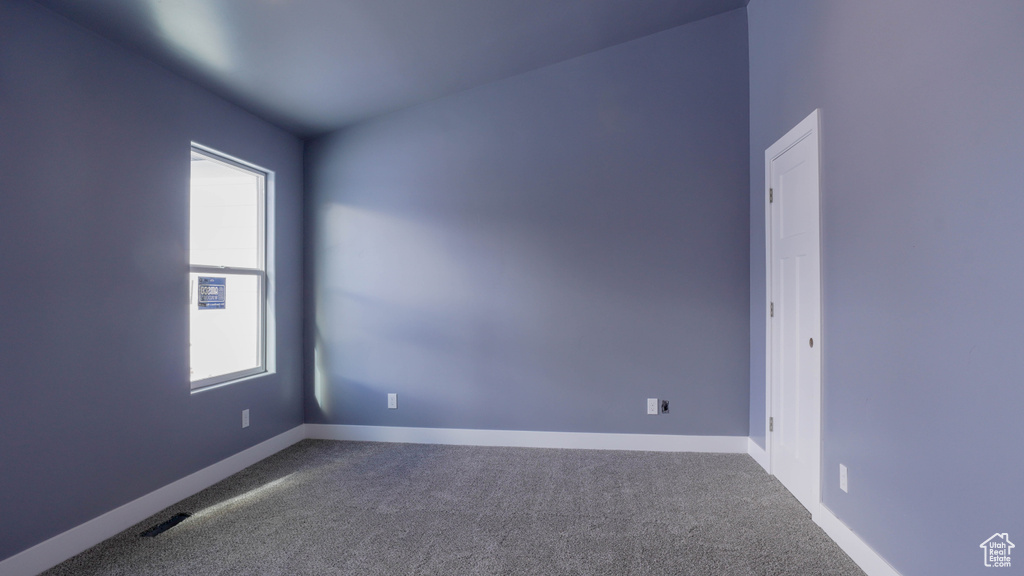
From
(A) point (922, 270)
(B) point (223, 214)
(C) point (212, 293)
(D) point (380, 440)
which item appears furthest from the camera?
(D) point (380, 440)

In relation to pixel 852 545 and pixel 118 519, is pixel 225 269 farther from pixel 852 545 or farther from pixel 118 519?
pixel 852 545

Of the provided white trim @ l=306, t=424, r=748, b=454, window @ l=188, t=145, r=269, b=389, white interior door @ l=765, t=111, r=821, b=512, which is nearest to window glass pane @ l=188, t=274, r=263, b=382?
window @ l=188, t=145, r=269, b=389

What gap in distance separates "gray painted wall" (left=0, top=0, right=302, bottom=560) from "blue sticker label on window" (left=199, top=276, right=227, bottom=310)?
0.71ft

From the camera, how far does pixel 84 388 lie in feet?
7.56

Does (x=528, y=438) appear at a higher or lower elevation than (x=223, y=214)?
lower

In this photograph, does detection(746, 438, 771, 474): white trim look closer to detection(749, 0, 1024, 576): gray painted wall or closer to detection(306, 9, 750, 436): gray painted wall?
detection(306, 9, 750, 436): gray painted wall

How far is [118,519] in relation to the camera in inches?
96.0

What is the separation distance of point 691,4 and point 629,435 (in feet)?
10.3

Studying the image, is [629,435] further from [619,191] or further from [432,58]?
[432,58]

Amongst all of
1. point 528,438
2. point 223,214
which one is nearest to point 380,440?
point 528,438

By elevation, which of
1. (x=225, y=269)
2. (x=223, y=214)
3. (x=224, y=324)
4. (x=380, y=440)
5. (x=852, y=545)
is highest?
(x=223, y=214)

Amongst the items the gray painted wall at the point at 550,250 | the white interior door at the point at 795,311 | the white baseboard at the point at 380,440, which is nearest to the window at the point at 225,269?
the gray painted wall at the point at 550,250

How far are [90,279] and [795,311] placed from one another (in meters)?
3.80

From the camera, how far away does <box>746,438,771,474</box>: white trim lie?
314cm
